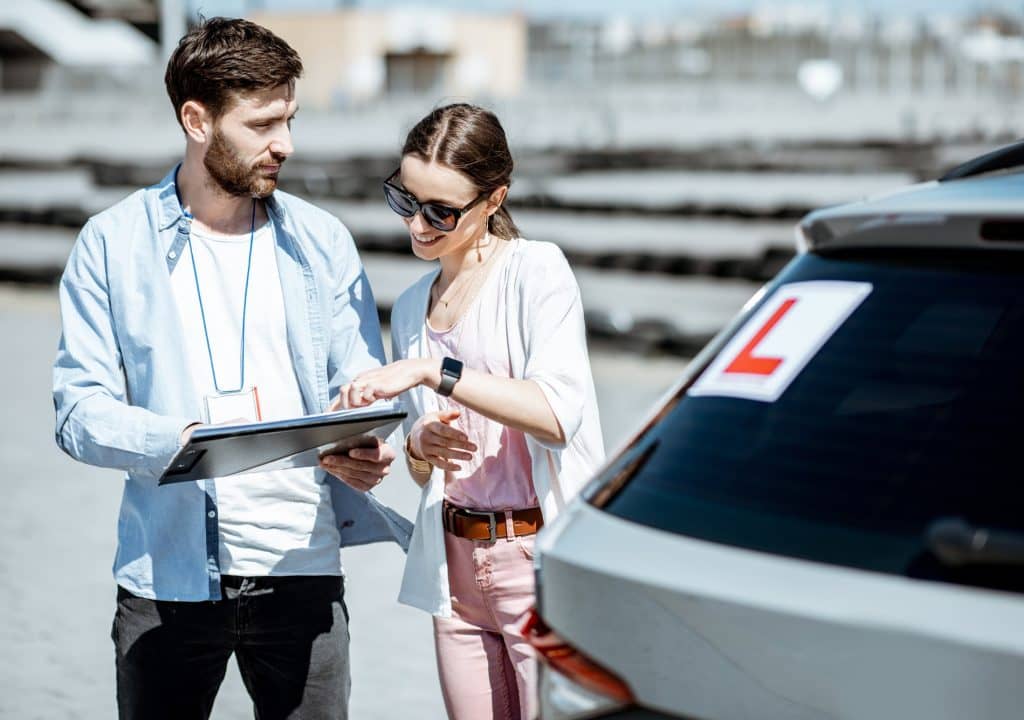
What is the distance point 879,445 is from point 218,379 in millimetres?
1619

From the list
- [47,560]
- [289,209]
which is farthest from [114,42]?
[289,209]

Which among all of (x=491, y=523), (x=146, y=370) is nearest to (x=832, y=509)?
(x=491, y=523)

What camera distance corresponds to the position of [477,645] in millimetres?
2912

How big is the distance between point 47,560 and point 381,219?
12155 millimetres

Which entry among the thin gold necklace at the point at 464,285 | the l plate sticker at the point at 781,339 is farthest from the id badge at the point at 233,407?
the l plate sticker at the point at 781,339

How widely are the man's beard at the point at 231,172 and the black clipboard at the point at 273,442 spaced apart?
58cm

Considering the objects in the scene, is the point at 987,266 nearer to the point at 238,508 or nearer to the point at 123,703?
the point at 238,508

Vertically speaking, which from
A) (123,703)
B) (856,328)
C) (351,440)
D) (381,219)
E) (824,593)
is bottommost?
(381,219)

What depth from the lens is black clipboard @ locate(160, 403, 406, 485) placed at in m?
2.44

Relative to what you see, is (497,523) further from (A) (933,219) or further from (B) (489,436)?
(A) (933,219)

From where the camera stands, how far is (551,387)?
2.70m

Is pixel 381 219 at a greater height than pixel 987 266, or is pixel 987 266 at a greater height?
pixel 987 266

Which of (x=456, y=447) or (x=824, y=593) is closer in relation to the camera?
(x=824, y=593)

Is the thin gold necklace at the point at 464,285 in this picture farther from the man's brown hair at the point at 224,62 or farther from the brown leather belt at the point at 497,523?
the man's brown hair at the point at 224,62
